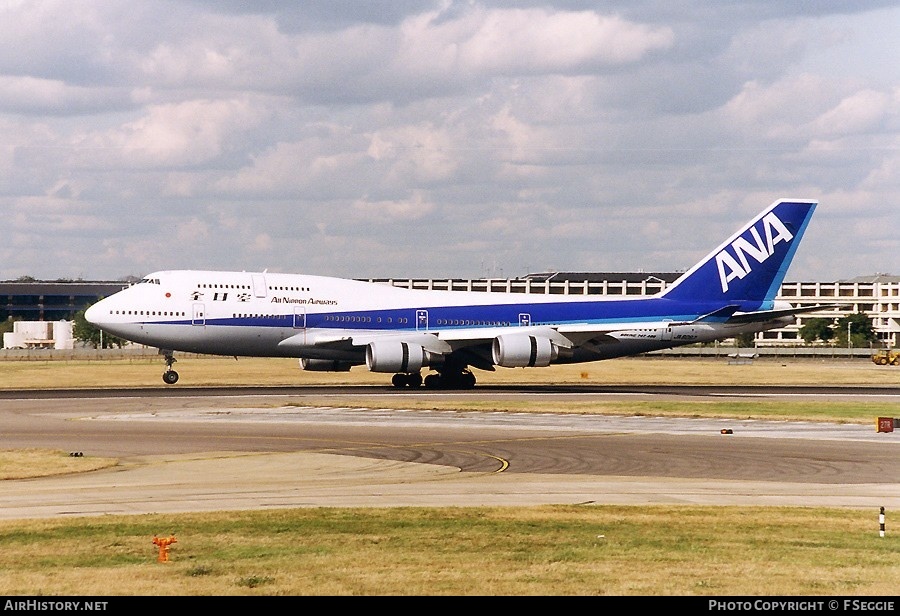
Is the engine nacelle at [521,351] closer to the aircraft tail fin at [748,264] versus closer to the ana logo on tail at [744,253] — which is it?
the aircraft tail fin at [748,264]

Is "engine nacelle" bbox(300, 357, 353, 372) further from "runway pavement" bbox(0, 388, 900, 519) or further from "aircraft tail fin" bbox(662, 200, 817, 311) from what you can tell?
"aircraft tail fin" bbox(662, 200, 817, 311)

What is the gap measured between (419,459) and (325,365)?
111 ft

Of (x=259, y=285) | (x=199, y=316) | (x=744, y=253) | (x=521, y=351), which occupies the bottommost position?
(x=521, y=351)

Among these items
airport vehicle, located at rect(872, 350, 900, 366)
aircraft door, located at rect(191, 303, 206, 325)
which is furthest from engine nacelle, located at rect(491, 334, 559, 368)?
airport vehicle, located at rect(872, 350, 900, 366)

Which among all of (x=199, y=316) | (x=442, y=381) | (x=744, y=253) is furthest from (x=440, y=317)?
(x=744, y=253)

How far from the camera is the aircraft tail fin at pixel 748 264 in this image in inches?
2852

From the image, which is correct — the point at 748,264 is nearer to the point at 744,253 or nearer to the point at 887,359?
the point at 744,253

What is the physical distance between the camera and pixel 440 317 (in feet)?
Answer: 221

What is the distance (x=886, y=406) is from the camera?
5600 cm

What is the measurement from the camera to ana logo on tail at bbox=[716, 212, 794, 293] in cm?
7262

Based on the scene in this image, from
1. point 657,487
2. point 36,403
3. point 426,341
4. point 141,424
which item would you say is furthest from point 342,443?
point 426,341

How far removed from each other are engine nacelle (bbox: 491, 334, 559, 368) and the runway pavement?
13720 mm
